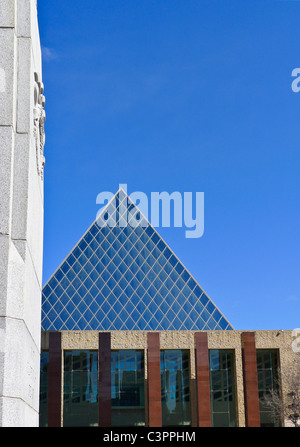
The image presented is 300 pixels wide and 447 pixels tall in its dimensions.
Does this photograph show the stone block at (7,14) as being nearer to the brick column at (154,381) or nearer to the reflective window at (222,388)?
the brick column at (154,381)

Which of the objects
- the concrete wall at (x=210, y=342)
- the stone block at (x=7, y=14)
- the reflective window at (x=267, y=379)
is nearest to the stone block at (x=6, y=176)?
the stone block at (x=7, y=14)

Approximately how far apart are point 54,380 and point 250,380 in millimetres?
13008

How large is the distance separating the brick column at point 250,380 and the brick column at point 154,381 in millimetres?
5822

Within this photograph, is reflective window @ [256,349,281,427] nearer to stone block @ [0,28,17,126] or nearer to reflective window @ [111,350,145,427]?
reflective window @ [111,350,145,427]

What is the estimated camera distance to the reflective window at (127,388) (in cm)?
4344

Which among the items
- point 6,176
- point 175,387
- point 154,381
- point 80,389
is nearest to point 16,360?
point 6,176

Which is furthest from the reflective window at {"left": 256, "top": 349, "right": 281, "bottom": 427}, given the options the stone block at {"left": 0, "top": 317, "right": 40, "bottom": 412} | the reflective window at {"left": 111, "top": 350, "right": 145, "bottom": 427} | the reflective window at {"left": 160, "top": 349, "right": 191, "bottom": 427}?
the stone block at {"left": 0, "top": 317, "right": 40, "bottom": 412}

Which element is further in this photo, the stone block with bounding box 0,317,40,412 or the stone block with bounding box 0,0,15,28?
the stone block with bounding box 0,0,15,28

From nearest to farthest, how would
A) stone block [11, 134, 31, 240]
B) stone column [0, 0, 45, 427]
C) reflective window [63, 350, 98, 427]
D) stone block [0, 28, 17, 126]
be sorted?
stone column [0, 0, 45, 427] < stone block [11, 134, 31, 240] < stone block [0, 28, 17, 126] < reflective window [63, 350, 98, 427]

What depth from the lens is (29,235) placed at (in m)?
11.8

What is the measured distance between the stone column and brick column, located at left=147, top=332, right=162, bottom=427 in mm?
29943

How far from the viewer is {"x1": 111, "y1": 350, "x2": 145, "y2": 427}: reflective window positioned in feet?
143
